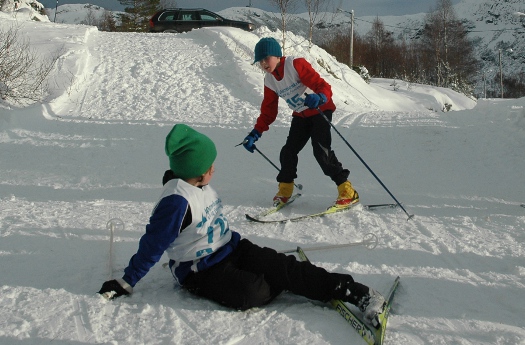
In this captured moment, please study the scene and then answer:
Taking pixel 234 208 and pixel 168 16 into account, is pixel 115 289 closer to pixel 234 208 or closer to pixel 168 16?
pixel 234 208

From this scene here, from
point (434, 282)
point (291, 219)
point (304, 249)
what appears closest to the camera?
point (434, 282)

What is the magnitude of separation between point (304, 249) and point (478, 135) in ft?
17.6

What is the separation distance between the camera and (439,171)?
603 centimetres

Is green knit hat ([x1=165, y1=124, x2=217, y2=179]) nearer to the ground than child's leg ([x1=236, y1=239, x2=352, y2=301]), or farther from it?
farther from it

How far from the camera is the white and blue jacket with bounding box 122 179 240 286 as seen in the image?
243 cm

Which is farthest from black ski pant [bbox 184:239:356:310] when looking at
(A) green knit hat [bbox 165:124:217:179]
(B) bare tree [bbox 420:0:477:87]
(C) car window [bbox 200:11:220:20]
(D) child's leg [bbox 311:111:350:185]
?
(B) bare tree [bbox 420:0:477:87]

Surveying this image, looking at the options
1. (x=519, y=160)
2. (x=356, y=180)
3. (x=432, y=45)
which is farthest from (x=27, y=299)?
(x=432, y=45)

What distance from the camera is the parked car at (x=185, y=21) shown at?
17750mm

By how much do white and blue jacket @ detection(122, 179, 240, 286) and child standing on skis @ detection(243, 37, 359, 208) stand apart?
175cm

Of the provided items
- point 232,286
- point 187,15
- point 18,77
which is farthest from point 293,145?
point 187,15

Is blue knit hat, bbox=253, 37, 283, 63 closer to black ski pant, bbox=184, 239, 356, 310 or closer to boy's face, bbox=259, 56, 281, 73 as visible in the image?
boy's face, bbox=259, 56, 281, 73

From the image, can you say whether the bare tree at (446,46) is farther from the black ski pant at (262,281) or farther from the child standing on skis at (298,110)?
the black ski pant at (262,281)

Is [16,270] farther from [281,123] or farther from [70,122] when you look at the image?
[281,123]

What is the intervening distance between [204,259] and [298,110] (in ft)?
7.33
